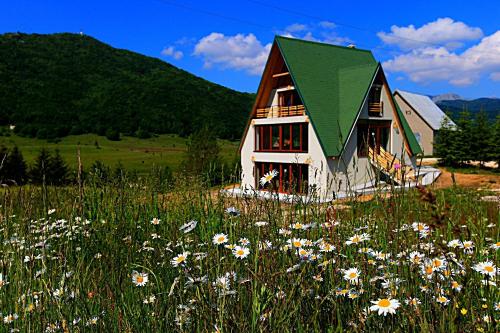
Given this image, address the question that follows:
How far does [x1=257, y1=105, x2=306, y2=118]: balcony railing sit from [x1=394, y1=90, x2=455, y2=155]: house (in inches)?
958

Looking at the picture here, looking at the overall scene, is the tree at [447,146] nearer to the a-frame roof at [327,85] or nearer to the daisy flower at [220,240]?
the a-frame roof at [327,85]

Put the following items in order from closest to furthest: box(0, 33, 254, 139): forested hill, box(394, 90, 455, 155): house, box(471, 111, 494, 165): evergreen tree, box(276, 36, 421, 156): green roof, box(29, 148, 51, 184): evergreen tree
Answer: box(29, 148, 51, 184): evergreen tree → box(276, 36, 421, 156): green roof → box(471, 111, 494, 165): evergreen tree → box(394, 90, 455, 155): house → box(0, 33, 254, 139): forested hill

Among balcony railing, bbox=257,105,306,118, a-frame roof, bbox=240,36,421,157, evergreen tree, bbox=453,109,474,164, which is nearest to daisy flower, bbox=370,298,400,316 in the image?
a-frame roof, bbox=240,36,421,157

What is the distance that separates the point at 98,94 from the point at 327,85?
112 m

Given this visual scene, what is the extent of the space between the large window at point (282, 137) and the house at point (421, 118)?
79.4ft

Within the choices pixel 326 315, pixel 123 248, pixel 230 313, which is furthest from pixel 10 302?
pixel 326 315

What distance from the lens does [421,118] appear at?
145ft

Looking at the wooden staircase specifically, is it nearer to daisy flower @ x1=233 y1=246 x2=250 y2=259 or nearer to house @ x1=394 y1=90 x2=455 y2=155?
daisy flower @ x1=233 y1=246 x2=250 y2=259

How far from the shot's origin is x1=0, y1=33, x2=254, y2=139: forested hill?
97562 mm

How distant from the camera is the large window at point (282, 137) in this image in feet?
75.0

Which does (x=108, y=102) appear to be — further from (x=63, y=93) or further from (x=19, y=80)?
(x=19, y=80)

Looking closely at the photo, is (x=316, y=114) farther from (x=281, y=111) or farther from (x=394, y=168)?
(x=394, y=168)

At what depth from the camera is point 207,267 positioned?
7.91 ft

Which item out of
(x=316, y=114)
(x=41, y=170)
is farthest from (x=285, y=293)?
(x=316, y=114)
